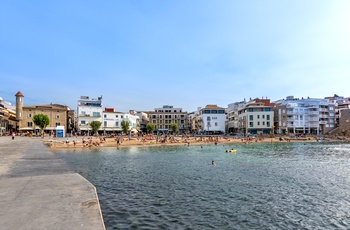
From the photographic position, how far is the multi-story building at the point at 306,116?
101 meters

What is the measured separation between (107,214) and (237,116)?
107 meters

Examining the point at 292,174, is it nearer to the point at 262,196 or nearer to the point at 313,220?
the point at 262,196

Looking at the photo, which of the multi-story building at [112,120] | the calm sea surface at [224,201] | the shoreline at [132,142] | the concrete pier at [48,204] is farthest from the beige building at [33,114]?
the concrete pier at [48,204]

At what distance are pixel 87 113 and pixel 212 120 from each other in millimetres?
50597

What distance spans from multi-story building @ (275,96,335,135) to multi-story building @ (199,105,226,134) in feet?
74.9

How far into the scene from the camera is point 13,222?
6.26 meters

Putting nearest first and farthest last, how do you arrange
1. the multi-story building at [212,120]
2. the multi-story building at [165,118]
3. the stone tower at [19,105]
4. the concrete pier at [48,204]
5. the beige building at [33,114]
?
the concrete pier at [48,204]
the stone tower at [19,105]
the beige building at [33,114]
the multi-story building at [212,120]
the multi-story building at [165,118]

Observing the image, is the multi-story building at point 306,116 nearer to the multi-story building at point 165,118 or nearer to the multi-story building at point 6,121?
the multi-story building at point 165,118

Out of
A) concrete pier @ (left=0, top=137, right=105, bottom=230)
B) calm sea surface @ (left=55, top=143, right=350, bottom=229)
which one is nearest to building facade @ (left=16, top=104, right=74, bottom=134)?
calm sea surface @ (left=55, top=143, right=350, bottom=229)

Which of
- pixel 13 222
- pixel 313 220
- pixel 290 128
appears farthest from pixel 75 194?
pixel 290 128

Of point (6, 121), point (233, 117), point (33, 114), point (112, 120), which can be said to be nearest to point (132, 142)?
point (112, 120)

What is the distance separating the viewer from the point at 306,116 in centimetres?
10175

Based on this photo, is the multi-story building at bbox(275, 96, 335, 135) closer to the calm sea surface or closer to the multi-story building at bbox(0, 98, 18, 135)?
the calm sea surface

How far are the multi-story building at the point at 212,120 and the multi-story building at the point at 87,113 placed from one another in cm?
4217
